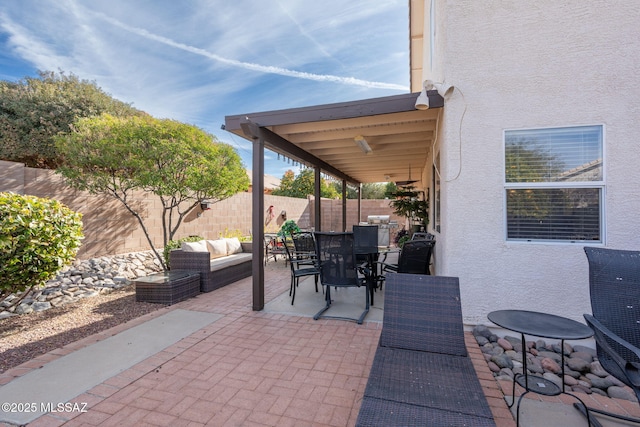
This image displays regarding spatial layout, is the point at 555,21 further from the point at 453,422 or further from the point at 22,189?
the point at 22,189

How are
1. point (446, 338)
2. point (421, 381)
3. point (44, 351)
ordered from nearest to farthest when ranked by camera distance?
point (421, 381) < point (446, 338) < point (44, 351)

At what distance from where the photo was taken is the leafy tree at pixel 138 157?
6.00 m

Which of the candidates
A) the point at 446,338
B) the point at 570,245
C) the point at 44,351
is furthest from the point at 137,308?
the point at 570,245

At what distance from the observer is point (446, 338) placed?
2.66m

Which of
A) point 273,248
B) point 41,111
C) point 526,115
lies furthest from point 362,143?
point 41,111

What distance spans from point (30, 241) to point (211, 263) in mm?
2891

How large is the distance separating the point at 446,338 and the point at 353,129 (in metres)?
3.83

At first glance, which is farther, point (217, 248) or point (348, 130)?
point (217, 248)

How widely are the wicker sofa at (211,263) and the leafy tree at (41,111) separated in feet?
21.6

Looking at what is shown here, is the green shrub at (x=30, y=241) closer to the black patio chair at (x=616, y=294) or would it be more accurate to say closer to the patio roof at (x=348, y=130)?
the patio roof at (x=348, y=130)

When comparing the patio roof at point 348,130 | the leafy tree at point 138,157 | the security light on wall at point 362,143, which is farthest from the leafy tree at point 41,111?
the security light on wall at point 362,143

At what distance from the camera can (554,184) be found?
3.45m

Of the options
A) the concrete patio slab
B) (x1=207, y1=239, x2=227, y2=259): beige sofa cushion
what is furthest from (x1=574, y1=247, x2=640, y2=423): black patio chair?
(x1=207, y1=239, x2=227, y2=259): beige sofa cushion

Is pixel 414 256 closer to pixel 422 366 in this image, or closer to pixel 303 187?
pixel 422 366
